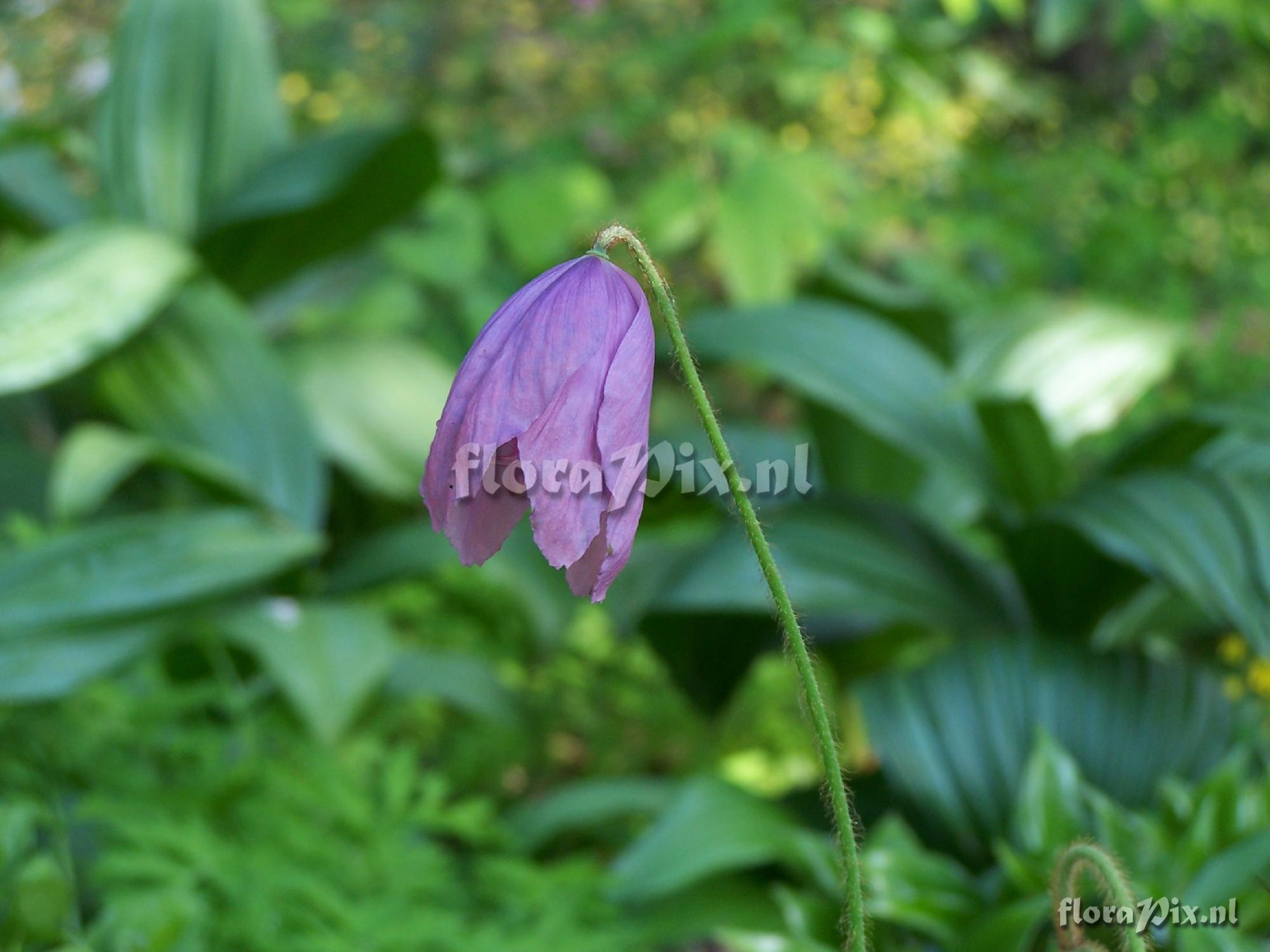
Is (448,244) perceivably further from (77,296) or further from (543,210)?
(77,296)

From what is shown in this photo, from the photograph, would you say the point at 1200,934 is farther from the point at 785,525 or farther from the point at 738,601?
the point at 785,525

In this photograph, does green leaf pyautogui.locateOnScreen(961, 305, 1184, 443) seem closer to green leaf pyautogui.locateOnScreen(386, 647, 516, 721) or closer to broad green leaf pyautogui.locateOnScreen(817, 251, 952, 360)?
broad green leaf pyautogui.locateOnScreen(817, 251, 952, 360)

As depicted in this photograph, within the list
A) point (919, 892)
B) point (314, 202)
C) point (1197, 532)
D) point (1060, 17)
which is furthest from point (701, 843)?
point (1060, 17)

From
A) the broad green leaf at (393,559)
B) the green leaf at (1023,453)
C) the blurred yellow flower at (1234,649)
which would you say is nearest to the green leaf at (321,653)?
the broad green leaf at (393,559)

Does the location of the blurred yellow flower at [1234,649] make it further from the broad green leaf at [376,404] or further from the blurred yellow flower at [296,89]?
the blurred yellow flower at [296,89]

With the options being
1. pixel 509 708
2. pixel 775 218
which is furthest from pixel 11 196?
pixel 775 218

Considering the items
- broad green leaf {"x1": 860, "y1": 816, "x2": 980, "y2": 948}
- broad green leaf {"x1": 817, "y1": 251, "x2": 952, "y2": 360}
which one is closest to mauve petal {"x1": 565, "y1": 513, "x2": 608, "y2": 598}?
broad green leaf {"x1": 860, "y1": 816, "x2": 980, "y2": 948}
